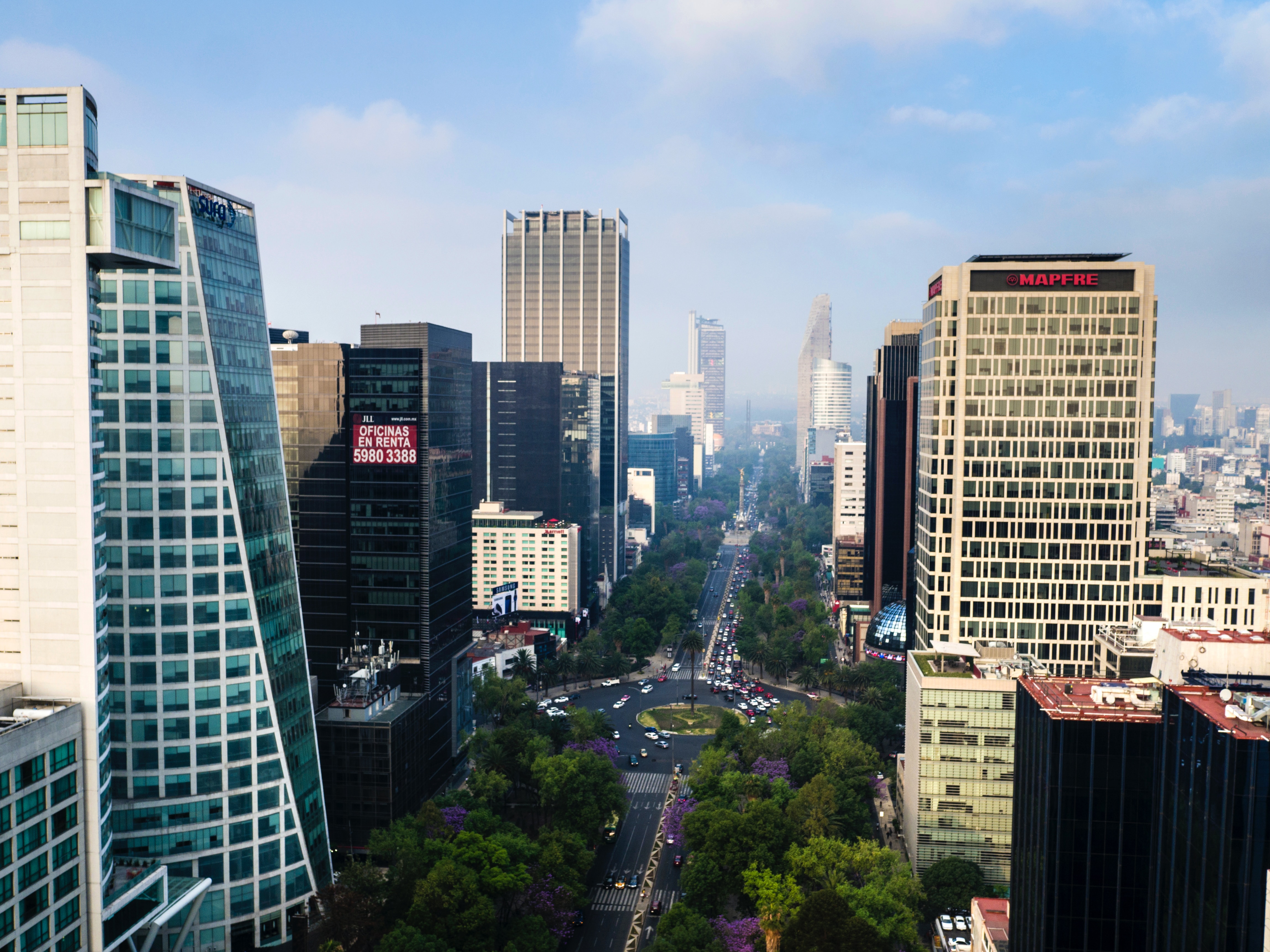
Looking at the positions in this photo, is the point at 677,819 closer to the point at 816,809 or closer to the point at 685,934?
the point at 816,809

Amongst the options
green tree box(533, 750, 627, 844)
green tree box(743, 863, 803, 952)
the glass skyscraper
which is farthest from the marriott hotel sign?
the glass skyscraper

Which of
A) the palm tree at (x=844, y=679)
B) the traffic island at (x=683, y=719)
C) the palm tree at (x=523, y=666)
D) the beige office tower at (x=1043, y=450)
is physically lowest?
the traffic island at (x=683, y=719)

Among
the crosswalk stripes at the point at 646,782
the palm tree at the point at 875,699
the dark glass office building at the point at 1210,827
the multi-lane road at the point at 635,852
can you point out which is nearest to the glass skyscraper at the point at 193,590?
the multi-lane road at the point at 635,852

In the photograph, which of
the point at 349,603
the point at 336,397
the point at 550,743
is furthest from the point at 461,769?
the point at 336,397

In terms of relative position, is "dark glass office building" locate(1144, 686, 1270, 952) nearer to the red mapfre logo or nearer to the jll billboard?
the red mapfre logo

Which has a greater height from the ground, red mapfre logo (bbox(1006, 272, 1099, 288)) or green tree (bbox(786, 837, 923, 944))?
red mapfre logo (bbox(1006, 272, 1099, 288))

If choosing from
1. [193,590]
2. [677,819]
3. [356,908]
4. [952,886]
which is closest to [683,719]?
[677,819]

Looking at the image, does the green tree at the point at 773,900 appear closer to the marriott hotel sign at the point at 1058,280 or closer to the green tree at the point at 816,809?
the green tree at the point at 816,809
